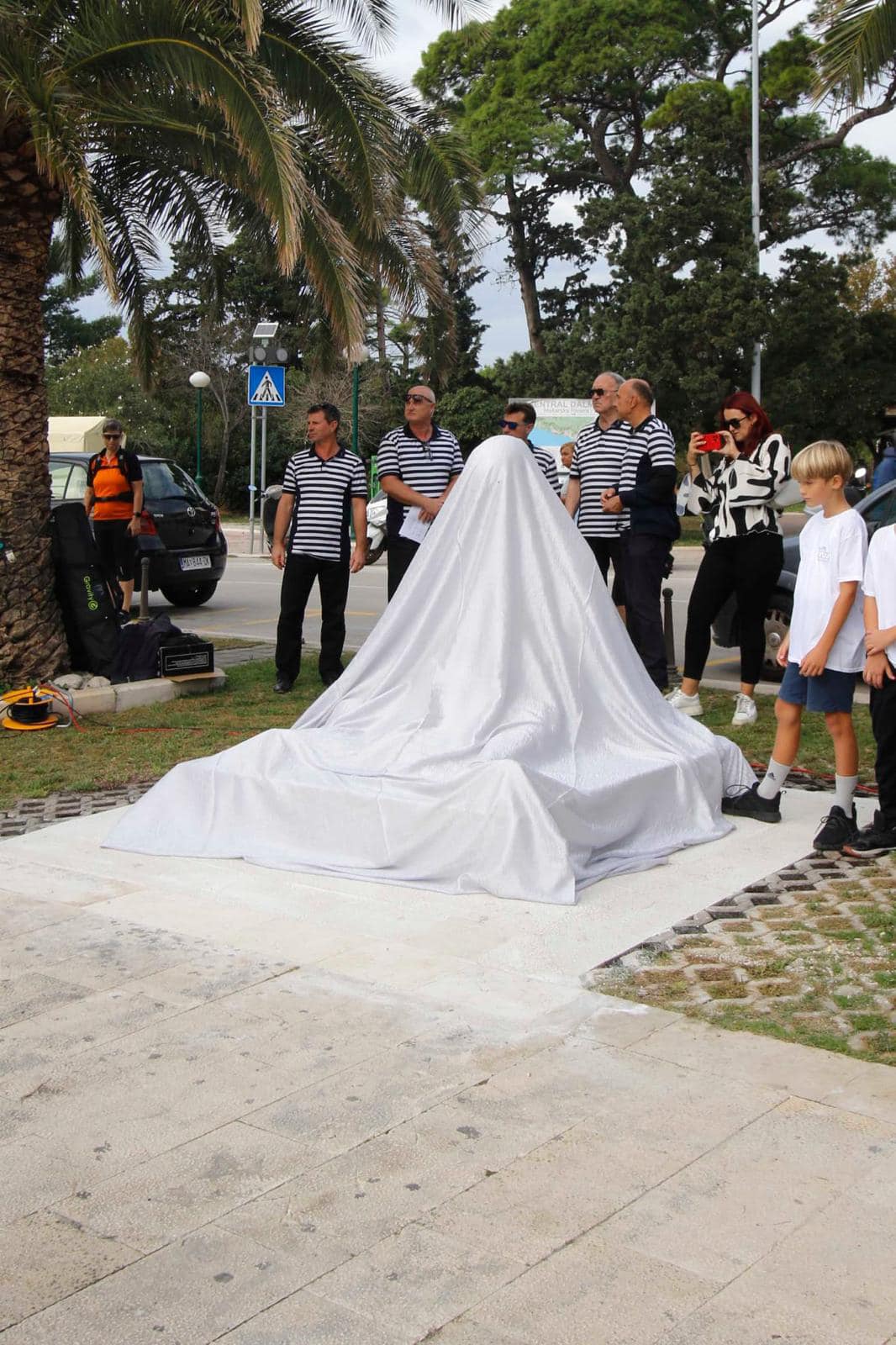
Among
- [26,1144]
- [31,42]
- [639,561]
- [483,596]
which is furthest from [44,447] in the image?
[26,1144]

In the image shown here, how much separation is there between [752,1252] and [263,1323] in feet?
3.33

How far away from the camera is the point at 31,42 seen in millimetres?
9523

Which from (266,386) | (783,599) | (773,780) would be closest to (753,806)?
(773,780)

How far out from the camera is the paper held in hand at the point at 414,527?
32.0ft

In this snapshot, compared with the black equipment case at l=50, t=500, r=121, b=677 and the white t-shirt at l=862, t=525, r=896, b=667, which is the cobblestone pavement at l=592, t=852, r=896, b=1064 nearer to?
the white t-shirt at l=862, t=525, r=896, b=667

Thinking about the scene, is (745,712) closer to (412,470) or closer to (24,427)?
(412,470)

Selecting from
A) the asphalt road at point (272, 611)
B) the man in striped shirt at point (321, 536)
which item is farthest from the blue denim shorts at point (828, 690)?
the man in striped shirt at point (321, 536)

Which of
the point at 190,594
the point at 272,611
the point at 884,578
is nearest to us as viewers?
the point at 884,578

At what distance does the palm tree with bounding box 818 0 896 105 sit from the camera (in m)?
10.9

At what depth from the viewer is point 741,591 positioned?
8734mm

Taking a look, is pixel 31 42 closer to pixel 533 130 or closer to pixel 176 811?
pixel 176 811

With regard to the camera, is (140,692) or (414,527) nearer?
(414,527)

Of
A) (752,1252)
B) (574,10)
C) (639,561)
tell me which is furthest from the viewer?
(574,10)

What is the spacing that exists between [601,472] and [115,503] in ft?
18.4
